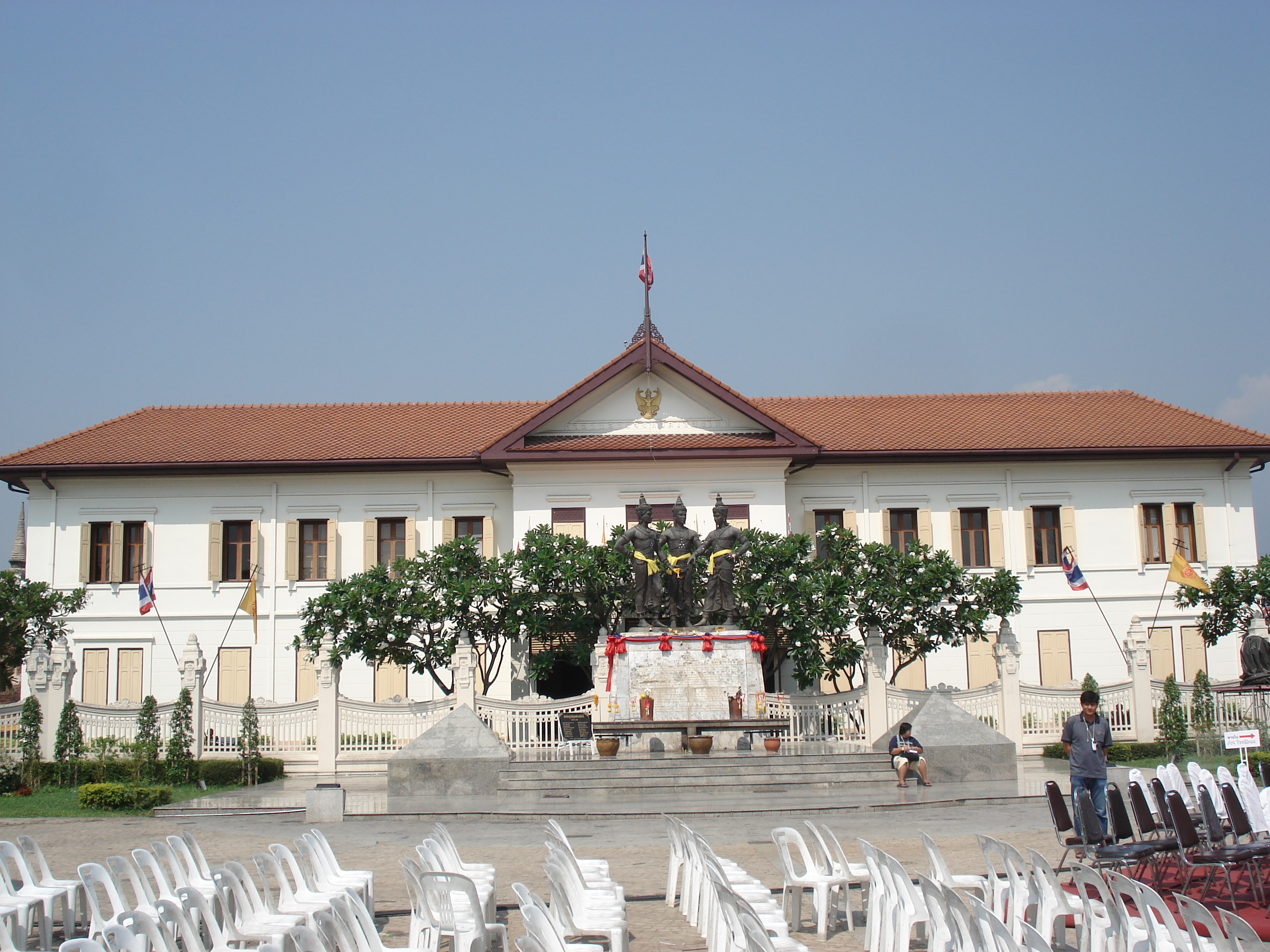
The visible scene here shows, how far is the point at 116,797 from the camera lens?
1623 centimetres

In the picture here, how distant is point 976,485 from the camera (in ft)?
97.6

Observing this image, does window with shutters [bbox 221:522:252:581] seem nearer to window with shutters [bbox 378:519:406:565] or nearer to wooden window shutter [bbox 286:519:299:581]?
wooden window shutter [bbox 286:519:299:581]

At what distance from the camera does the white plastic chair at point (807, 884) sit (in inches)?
321

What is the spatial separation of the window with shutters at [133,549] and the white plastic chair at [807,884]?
24130 mm

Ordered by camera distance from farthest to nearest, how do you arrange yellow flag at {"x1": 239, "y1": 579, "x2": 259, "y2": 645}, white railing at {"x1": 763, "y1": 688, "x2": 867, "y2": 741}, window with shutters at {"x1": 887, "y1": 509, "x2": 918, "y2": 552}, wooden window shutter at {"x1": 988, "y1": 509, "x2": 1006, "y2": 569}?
window with shutters at {"x1": 887, "y1": 509, "x2": 918, "y2": 552} → wooden window shutter at {"x1": 988, "y1": 509, "x2": 1006, "y2": 569} → yellow flag at {"x1": 239, "y1": 579, "x2": 259, "y2": 645} → white railing at {"x1": 763, "y1": 688, "x2": 867, "y2": 741}

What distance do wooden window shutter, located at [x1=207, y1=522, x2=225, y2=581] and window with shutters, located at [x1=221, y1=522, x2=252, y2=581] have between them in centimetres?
10

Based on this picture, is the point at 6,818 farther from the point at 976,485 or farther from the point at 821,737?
the point at 976,485

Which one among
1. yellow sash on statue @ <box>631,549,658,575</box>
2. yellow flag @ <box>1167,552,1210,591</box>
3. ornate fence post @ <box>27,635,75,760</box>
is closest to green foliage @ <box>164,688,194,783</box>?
ornate fence post @ <box>27,635,75,760</box>

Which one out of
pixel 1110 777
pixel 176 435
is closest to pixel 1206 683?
pixel 1110 777

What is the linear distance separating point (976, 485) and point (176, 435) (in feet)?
66.8

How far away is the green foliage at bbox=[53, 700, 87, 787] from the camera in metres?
19.1

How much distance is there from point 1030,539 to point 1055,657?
290 centimetres

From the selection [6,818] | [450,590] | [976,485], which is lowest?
[6,818]

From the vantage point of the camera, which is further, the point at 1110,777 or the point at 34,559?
the point at 34,559
